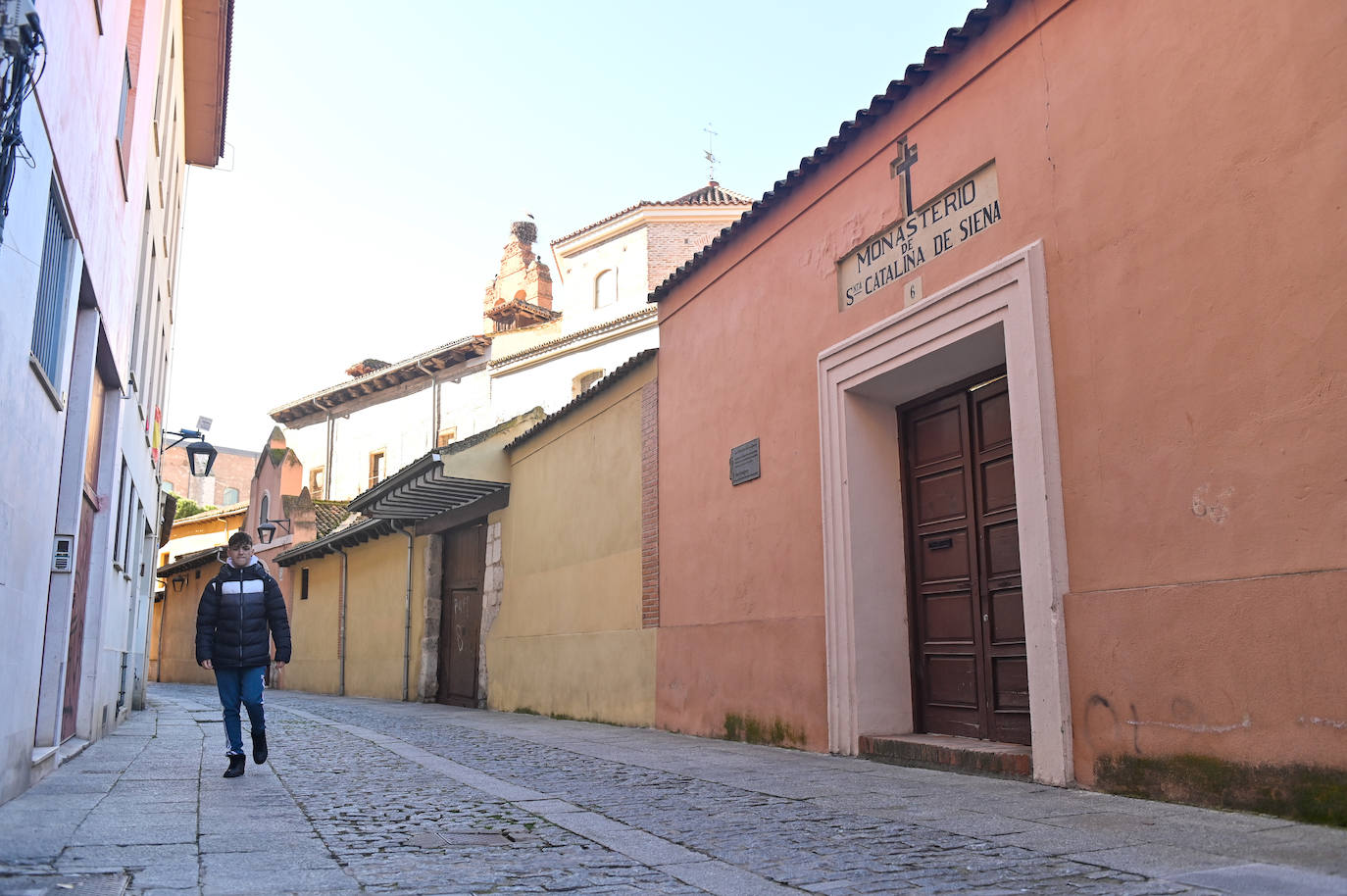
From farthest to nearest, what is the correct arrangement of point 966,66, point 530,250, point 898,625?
point 530,250 → point 898,625 → point 966,66

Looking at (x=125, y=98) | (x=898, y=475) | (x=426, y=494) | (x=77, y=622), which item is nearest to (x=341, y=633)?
(x=426, y=494)

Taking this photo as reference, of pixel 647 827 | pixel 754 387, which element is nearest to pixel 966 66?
pixel 754 387

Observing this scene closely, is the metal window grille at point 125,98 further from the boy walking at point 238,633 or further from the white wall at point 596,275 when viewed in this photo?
the white wall at point 596,275

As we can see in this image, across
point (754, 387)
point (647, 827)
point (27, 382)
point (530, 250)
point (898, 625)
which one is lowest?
Result: point (647, 827)

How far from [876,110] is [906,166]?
0.55 metres

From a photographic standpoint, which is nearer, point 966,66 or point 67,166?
point 67,166

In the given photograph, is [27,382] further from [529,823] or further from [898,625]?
[898,625]

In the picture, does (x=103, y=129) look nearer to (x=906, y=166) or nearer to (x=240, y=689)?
(x=240, y=689)

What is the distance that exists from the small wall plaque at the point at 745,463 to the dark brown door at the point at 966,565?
Result: 154cm

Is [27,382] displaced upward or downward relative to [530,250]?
downward

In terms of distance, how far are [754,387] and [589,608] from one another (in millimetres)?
4329

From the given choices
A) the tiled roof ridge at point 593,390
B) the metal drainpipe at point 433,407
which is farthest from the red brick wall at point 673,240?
the tiled roof ridge at point 593,390

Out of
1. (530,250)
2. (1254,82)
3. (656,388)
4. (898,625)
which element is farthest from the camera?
(530,250)

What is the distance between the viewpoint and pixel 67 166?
570cm
